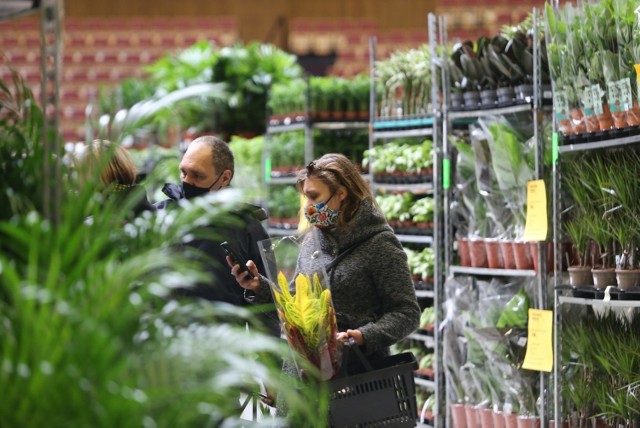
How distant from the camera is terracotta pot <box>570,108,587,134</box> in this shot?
161 inches

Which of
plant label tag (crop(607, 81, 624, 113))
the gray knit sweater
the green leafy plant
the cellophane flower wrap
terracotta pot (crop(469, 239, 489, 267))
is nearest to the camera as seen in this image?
the green leafy plant

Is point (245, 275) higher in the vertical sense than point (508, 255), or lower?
higher

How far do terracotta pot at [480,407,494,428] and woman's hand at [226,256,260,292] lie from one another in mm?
1816

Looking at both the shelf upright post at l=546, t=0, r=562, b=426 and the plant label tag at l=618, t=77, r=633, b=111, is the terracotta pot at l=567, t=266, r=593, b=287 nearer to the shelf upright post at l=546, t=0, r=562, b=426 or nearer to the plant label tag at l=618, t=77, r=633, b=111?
the shelf upright post at l=546, t=0, r=562, b=426

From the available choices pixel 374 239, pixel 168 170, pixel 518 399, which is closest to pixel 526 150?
pixel 518 399

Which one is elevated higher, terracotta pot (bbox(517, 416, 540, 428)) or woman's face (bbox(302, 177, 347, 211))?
woman's face (bbox(302, 177, 347, 211))

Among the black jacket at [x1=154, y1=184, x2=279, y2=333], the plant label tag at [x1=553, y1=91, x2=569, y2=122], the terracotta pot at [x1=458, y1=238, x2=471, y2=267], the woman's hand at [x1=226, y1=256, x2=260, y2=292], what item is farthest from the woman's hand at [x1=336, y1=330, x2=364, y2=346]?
the terracotta pot at [x1=458, y1=238, x2=471, y2=267]

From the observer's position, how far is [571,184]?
4.24 m

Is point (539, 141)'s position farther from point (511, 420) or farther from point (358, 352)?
point (358, 352)

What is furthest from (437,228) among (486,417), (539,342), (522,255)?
(539,342)

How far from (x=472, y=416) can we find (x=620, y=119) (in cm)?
183

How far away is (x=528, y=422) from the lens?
4.64 meters

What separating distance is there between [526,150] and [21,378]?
11.6 feet

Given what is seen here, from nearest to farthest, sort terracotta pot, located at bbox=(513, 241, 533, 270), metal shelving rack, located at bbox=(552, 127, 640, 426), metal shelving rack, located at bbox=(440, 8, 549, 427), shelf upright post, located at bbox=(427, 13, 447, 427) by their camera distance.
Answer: metal shelving rack, located at bbox=(552, 127, 640, 426) < metal shelving rack, located at bbox=(440, 8, 549, 427) < terracotta pot, located at bbox=(513, 241, 533, 270) < shelf upright post, located at bbox=(427, 13, 447, 427)
